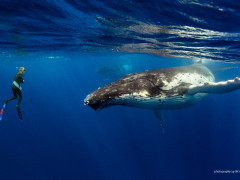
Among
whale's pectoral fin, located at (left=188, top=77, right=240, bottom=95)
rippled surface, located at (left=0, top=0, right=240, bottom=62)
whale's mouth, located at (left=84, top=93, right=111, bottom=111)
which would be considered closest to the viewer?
whale's mouth, located at (left=84, top=93, right=111, bottom=111)

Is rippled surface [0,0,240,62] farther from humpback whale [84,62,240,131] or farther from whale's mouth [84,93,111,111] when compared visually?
whale's mouth [84,93,111,111]

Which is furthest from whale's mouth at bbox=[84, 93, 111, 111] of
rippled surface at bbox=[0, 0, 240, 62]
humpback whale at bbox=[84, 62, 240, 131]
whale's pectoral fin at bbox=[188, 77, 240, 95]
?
rippled surface at bbox=[0, 0, 240, 62]

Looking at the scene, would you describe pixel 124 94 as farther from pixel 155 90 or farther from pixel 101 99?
pixel 155 90

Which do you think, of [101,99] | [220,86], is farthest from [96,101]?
[220,86]

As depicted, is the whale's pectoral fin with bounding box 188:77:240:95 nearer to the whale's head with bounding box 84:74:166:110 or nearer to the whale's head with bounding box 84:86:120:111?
the whale's head with bounding box 84:74:166:110

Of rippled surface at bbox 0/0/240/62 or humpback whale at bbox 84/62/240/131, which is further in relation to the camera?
rippled surface at bbox 0/0/240/62

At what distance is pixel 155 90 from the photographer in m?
5.54

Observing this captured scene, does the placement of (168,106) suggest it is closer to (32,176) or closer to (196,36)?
(196,36)

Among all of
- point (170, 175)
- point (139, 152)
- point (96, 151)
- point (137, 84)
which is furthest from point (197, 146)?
point (137, 84)

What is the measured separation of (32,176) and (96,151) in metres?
10.9

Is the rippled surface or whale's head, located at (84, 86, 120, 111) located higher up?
the rippled surface

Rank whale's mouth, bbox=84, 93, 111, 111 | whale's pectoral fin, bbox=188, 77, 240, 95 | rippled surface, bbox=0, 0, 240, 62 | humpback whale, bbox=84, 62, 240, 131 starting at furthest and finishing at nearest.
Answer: rippled surface, bbox=0, 0, 240, 62, whale's pectoral fin, bbox=188, 77, 240, 95, humpback whale, bbox=84, 62, 240, 131, whale's mouth, bbox=84, 93, 111, 111

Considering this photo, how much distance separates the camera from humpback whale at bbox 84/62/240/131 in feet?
15.1

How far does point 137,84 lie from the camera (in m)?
5.27
